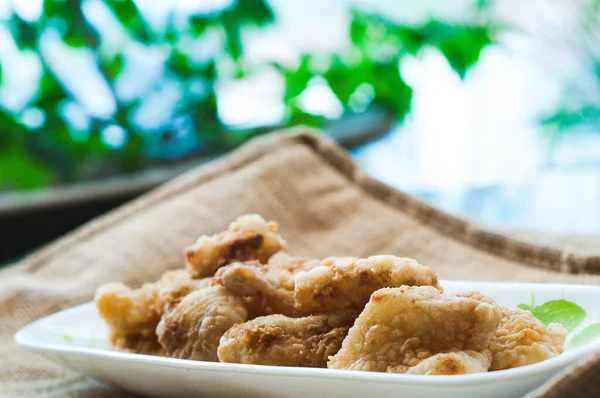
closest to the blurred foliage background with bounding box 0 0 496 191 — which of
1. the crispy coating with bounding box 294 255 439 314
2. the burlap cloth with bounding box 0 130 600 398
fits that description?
the burlap cloth with bounding box 0 130 600 398

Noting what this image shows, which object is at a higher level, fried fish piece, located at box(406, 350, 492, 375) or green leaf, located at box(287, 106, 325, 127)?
green leaf, located at box(287, 106, 325, 127)

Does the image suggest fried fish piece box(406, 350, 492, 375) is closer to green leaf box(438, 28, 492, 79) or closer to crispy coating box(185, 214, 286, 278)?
crispy coating box(185, 214, 286, 278)

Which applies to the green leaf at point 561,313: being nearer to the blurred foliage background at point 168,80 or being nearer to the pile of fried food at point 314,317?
the pile of fried food at point 314,317

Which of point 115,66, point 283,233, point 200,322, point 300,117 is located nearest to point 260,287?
point 200,322

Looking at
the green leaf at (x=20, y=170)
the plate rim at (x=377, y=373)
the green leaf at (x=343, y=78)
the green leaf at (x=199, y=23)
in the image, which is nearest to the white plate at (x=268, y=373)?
the plate rim at (x=377, y=373)

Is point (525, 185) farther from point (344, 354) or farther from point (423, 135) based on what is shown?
point (344, 354)
